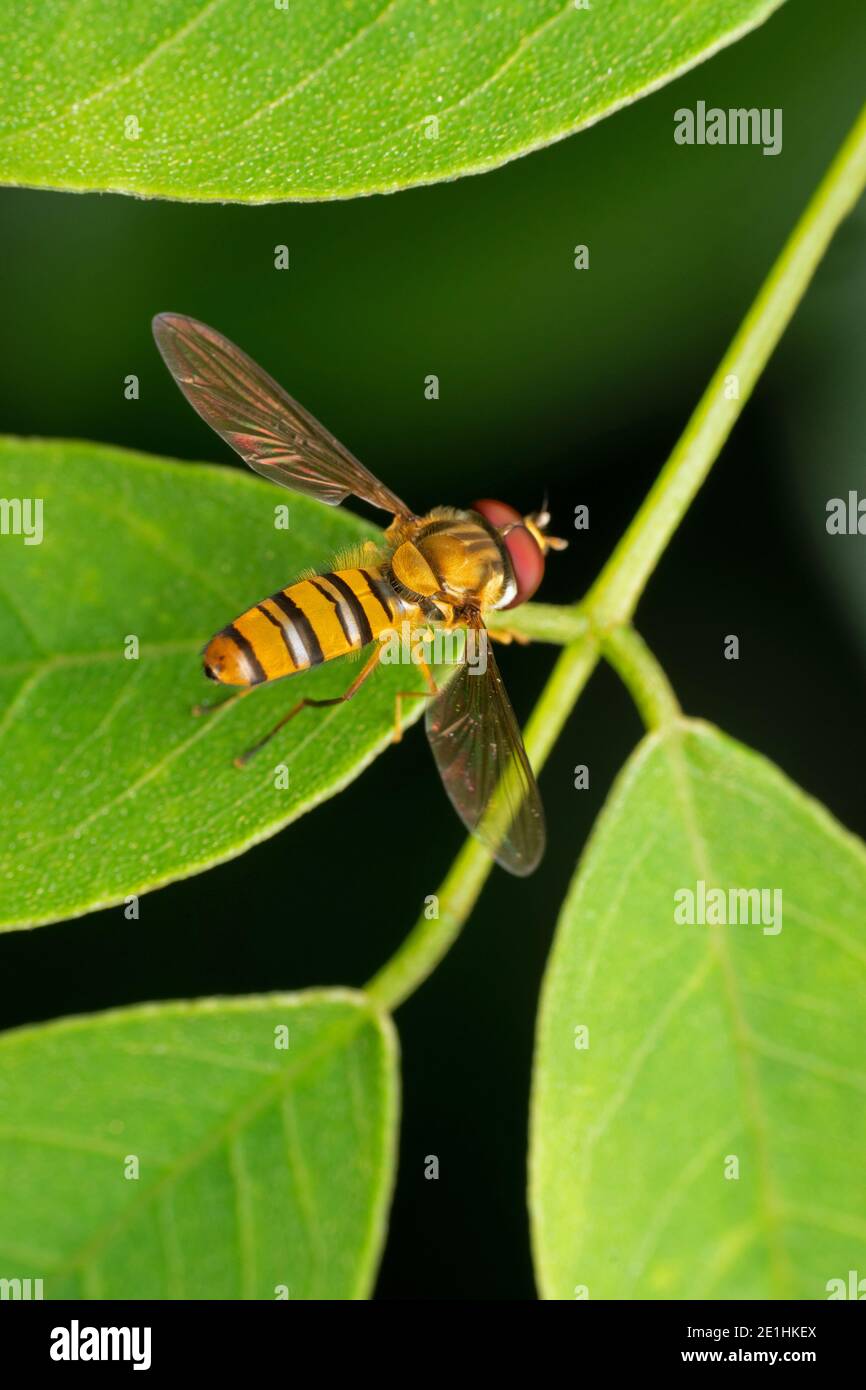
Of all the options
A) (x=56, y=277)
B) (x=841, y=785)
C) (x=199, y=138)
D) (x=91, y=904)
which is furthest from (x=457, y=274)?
(x=91, y=904)

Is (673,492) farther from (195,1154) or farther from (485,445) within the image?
(485,445)

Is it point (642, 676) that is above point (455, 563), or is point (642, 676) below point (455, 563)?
below

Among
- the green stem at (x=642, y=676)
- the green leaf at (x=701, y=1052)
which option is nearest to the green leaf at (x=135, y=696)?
the green stem at (x=642, y=676)

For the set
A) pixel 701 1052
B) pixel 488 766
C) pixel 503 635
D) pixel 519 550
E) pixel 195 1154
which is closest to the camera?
pixel 195 1154

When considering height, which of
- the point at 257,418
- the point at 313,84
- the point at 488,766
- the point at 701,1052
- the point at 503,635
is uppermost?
the point at 313,84

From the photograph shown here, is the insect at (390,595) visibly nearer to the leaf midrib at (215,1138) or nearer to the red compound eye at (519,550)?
the red compound eye at (519,550)

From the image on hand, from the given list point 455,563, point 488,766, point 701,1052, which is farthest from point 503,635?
point 701,1052

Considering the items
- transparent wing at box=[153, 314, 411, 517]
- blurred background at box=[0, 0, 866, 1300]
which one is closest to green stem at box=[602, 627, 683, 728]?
transparent wing at box=[153, 314, 411, 517]
